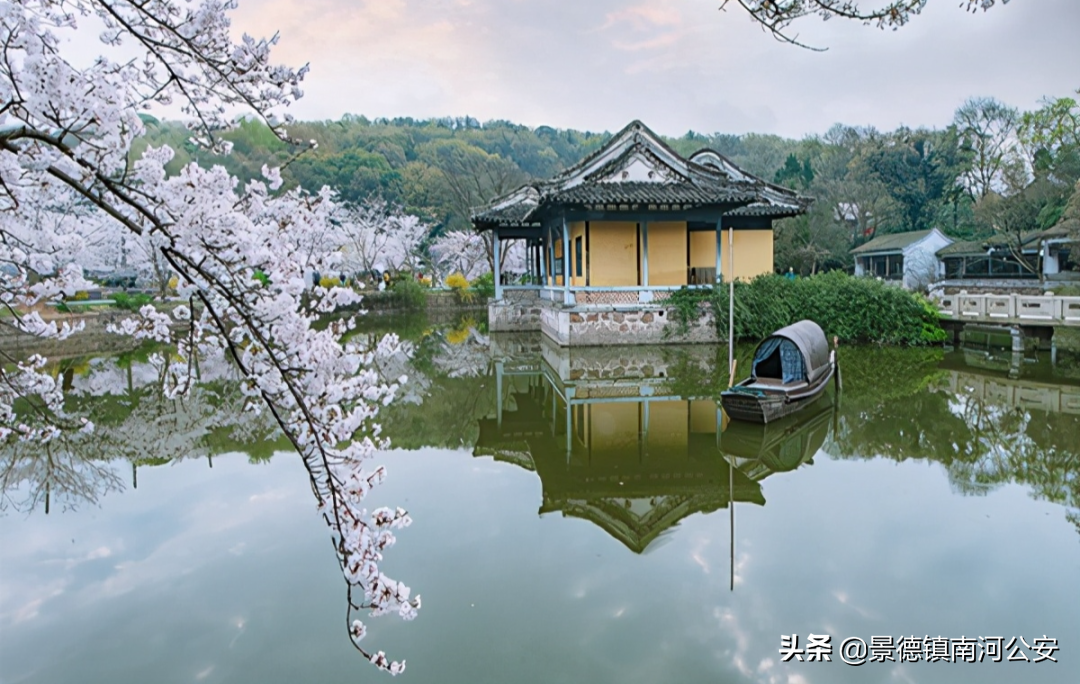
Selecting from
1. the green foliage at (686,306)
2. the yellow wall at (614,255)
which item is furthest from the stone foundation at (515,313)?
the green foliage at (686,306)

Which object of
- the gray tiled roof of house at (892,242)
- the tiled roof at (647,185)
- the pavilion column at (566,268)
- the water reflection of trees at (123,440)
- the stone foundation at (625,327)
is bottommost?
the water reflection of trees at (123,440)

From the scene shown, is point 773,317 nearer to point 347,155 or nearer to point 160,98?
point 160,98

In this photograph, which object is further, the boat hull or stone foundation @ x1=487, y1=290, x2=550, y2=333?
stone foundation @ x1=487, y1=290, x2=550, y2=333

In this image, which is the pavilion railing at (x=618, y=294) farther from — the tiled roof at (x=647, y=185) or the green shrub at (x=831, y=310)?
the tiled roof at (x=647, y=185)

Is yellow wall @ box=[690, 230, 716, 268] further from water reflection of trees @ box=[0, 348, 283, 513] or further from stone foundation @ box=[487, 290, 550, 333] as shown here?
water reflection of trees @ box=[0, 348, 283, 513]

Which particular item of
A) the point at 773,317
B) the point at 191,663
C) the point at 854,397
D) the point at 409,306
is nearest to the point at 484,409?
the point at 854,397

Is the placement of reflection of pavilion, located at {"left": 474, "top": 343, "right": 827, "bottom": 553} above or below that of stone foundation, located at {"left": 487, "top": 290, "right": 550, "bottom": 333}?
below

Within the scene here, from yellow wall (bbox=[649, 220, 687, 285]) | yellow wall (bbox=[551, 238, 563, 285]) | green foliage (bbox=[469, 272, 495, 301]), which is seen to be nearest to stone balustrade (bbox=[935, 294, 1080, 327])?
yellow wall (bbox=[649, 220, 687, 285])

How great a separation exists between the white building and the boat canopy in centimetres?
2399

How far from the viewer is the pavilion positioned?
53.9 ft

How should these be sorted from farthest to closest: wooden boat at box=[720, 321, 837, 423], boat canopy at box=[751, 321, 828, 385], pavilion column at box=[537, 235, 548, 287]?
pavilion column at box=[537, 235, 548, 287] → boat canopy at box=[751, 321, 828, 385] → wooden boat at box=[720, 321, 837, 423]

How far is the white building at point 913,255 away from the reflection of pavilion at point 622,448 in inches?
938

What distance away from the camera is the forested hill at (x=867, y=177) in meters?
26.8

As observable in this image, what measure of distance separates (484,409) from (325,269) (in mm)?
8328
